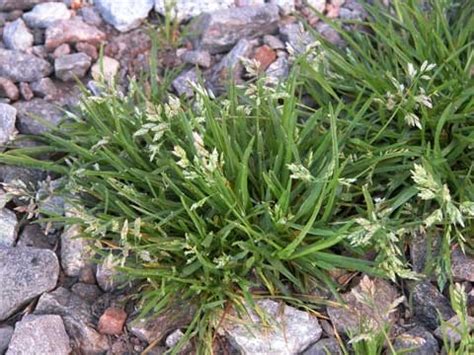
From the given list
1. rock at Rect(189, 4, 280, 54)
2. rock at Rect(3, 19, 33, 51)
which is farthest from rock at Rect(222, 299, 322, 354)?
rock at Rect(3, 19, 33, 51)

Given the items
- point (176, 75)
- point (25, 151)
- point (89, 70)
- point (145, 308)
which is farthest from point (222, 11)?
point (145, 308)

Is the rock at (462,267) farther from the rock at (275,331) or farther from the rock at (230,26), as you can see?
the rock at (230,26)

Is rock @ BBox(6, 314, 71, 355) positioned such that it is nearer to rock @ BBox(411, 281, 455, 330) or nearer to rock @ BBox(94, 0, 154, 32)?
rock @ BBox(411, 281, 455, 330)

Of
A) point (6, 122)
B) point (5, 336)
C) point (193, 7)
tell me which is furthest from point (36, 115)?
point (5, 336)

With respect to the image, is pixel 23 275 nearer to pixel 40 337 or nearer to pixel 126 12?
pixel 40 337

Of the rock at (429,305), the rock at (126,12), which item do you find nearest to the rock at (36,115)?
the rock at (126,12)

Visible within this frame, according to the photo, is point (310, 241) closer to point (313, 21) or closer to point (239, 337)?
point (239, 337)
